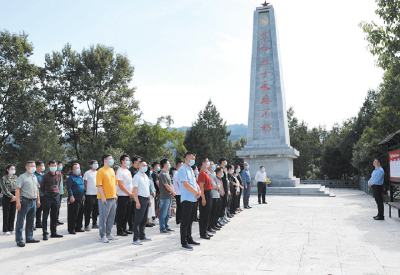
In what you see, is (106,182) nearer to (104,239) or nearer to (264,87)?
(104,239)

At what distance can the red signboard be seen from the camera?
1021 cm

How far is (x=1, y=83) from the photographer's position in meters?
22.6

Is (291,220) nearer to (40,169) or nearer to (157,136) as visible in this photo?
(40,169)

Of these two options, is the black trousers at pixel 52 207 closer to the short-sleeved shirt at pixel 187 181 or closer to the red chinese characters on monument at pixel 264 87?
the short-sleeved shirt at pixel 187 181

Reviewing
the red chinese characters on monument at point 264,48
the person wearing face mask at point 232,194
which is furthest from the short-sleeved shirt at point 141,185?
the red chinese characters on monument at point 264,48

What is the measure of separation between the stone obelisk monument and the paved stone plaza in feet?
43.3

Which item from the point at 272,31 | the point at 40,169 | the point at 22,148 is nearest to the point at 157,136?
the point at 22,148

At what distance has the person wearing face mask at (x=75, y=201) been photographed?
820 centimetres

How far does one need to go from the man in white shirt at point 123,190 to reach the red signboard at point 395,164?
324 inches

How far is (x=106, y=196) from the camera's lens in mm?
7137

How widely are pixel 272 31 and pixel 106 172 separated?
19.8m

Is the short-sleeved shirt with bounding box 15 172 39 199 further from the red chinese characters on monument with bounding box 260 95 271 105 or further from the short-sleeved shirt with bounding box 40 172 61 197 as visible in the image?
the red chinese characters on monument with bounding box 260 95 271 105

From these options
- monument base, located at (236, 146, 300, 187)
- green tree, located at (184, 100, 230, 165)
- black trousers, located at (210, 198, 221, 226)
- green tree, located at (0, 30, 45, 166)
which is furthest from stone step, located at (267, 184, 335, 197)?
green tree, located at (184, 100, 230, 165)

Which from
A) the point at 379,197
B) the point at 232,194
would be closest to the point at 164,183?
the point at 232,194
